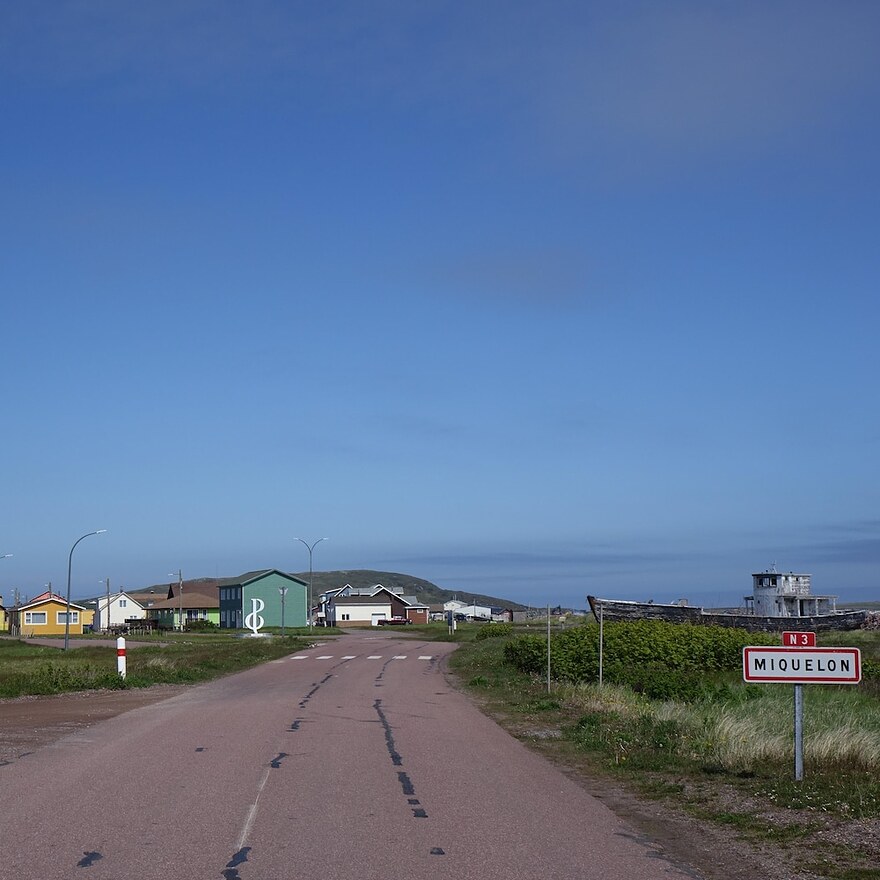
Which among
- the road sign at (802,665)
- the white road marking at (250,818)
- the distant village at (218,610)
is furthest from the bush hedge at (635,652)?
the distant village at (218,610)

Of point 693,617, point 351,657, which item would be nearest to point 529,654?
point 351,657

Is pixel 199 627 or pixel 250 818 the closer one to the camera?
pixel 250 818

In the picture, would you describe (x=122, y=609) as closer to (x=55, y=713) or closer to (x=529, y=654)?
(x=529, y=654)

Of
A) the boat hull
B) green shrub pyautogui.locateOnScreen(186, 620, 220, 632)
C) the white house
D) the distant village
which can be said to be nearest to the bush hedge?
the boat hull

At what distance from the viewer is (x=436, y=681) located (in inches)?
1199

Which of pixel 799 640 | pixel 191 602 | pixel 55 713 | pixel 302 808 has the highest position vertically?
pixel 799 640

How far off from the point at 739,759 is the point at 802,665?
1584 mm

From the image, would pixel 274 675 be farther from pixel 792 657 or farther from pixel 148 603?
pixel 148 603

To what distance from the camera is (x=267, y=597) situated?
122 m

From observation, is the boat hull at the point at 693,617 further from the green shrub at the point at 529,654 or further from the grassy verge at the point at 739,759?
the grassy verge at the point at 739,759

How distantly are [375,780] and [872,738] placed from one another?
6.18 m

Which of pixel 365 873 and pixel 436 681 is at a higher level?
pixel 365 873

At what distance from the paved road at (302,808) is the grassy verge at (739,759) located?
1.02 meters

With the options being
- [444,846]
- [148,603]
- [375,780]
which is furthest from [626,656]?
[148,603]
